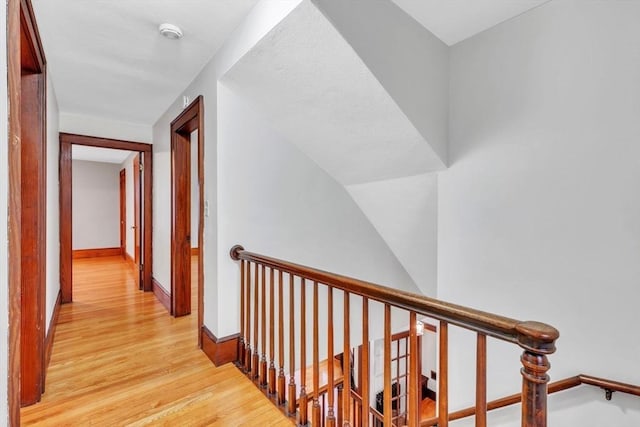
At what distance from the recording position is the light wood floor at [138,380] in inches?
64.3

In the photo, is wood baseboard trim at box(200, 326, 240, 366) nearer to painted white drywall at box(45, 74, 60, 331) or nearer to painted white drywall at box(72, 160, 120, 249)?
painted white drywall at box(45, 74, 60, 331)

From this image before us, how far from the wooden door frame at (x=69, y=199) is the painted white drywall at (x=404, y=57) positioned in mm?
3215

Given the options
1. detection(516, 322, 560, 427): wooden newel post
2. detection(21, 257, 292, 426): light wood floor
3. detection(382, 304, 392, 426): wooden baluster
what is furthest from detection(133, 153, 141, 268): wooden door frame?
detection(516, 322, 560, 427): wooden newel post

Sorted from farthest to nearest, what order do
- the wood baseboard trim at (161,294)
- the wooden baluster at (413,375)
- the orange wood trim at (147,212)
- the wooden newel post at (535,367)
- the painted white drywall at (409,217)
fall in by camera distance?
1. the orange wood trim at (147,212)
2. the wood baseboard trim at (161,294)
3. the painted white drywall at (409,217)
4. the wooden baluster at (413,375)
5. the wooden newel post at (535,367)

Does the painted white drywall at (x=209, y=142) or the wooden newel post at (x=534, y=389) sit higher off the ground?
the painted white drywall at (x=209, y=142)

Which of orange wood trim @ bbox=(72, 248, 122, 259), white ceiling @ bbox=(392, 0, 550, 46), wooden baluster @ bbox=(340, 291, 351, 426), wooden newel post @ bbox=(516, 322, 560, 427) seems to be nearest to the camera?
wooden newel post @ bbox=(516, 322, 560, 427)

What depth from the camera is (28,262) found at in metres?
1.75

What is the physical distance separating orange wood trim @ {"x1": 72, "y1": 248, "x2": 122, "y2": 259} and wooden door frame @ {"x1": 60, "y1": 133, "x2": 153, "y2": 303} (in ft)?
11.6

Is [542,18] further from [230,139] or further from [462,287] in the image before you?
[230,139]

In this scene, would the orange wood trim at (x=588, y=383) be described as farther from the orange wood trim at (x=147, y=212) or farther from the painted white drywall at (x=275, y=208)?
the orange wood trim at (x=147, y=212)

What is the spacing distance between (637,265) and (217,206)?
92.9 inches

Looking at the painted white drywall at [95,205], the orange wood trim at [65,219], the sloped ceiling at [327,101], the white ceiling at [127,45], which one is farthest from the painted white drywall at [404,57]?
the painted white drywall at [95,205]

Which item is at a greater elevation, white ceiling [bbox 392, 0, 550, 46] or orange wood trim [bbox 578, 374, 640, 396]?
white ceiling [bbox 392, 0, 550, 46]

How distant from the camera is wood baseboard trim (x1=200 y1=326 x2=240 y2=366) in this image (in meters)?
2.14
